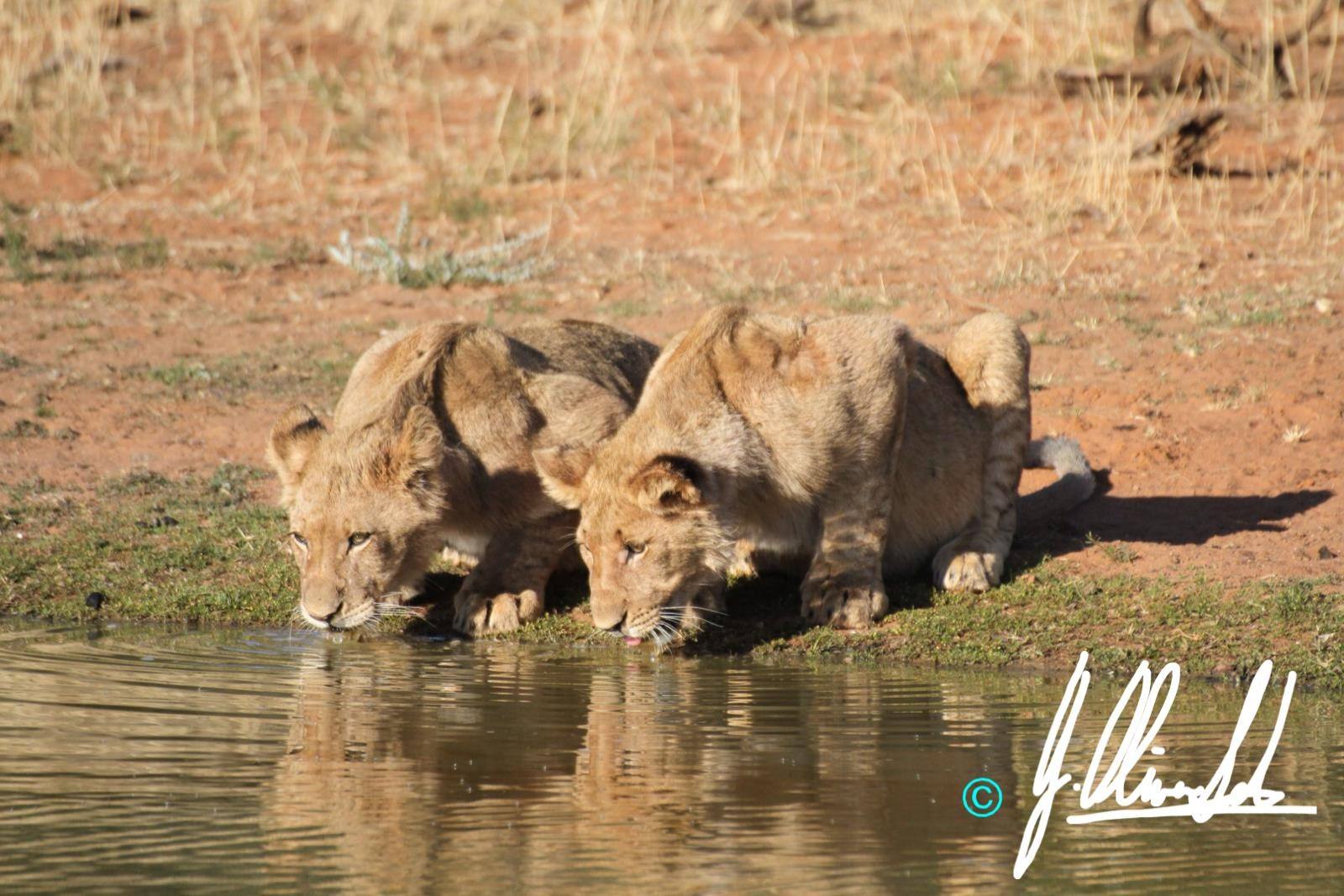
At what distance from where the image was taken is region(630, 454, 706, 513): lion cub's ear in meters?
6.94

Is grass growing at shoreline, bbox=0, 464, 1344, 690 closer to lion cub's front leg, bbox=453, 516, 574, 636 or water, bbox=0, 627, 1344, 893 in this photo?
lion cub's front leg, bbox=453, 516, 574, 636

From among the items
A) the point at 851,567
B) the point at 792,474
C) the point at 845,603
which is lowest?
the point at 845,603

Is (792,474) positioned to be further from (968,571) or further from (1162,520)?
(1162,520)

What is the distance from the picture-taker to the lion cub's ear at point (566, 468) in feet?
23.9

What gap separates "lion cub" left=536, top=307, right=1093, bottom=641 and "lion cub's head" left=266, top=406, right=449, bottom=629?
50 centimetres

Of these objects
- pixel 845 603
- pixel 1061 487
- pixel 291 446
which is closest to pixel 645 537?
pixel 845 603

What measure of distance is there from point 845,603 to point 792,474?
602mm

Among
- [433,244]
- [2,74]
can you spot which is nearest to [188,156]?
[2,74]

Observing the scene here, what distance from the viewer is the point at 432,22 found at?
885 inches

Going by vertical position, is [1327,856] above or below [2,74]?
below

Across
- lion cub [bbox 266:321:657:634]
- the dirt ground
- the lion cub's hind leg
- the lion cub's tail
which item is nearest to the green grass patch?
the dirt ground

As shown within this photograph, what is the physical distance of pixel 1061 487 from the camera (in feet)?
29.6

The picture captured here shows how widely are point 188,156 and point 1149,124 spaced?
9068 mm

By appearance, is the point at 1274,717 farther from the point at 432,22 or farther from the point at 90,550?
the point at 432,22
